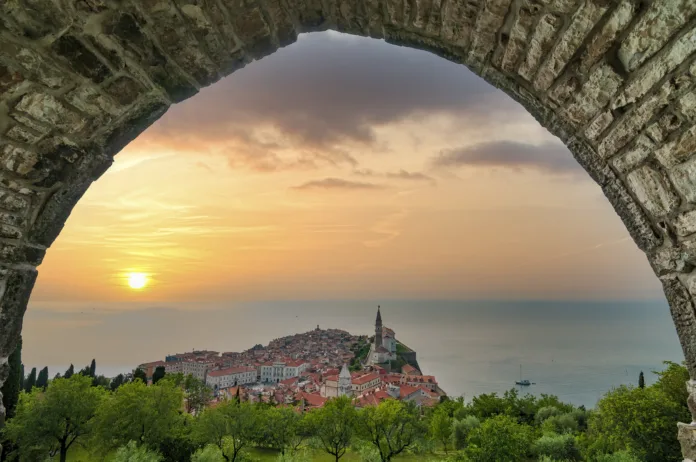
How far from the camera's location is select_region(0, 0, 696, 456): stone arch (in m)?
1.46

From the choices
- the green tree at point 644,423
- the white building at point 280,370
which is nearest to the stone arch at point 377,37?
the green tree at point 644,423

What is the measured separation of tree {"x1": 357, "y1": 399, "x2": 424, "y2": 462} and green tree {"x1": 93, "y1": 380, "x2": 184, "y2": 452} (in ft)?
36.7

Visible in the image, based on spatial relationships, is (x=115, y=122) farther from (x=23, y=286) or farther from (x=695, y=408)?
(x=695, y=408)

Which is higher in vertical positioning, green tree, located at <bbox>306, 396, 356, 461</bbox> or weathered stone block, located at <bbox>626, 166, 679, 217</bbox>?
weathered stone block, located at <bbox>626, 166, 679, 217</bbox>

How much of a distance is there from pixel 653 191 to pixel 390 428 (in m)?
26.0

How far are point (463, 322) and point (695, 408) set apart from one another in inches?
6919

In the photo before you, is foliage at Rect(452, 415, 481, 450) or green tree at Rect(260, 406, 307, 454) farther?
foliage at Rect(452, 415, 481, 450)

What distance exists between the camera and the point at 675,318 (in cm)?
165

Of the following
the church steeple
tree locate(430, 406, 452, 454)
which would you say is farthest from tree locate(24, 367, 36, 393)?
the church steeple

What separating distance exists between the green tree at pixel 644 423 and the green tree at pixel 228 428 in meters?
18.0

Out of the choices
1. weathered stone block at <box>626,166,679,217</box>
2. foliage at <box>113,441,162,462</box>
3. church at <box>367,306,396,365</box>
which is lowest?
foliage at <box>113,441,162,462</box>

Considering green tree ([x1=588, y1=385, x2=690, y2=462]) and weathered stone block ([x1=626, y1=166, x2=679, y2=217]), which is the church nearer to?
green tree ([x1=588, y1=385, x2=690, y2=462])

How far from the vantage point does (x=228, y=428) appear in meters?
23.0

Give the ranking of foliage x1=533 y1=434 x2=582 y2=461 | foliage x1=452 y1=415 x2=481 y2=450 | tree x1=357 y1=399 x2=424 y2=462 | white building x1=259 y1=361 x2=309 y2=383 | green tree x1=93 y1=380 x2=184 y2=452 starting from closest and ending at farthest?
foliage x1=533 y1=434 x2=582 y2=461 → green tree x1=93 y1=380 x2=184 y2=452 → tree x1=357 y1=399 x2=424 y2=462 → foliage x1=452 y1=415 x2=481 y2=450 → white building x1=259 y1=361 x2=309 y2=383
